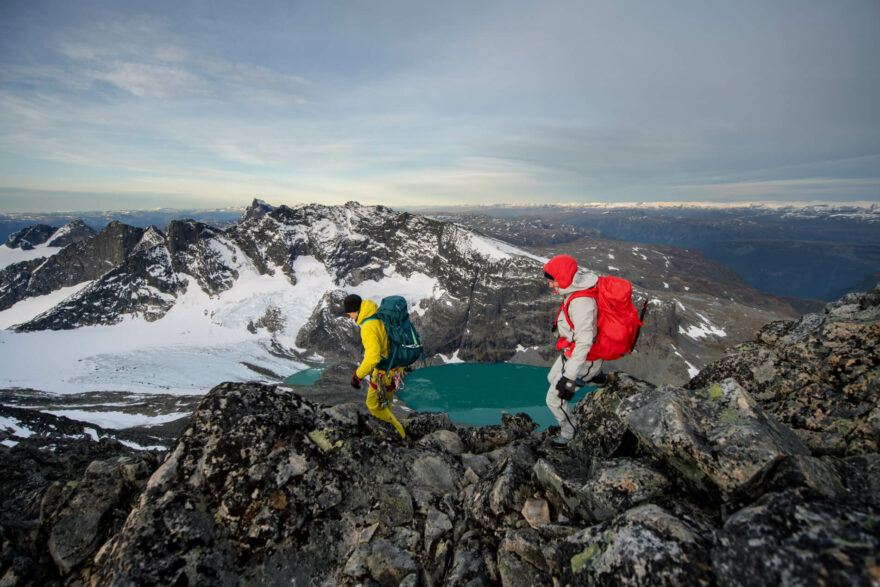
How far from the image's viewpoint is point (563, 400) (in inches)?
339

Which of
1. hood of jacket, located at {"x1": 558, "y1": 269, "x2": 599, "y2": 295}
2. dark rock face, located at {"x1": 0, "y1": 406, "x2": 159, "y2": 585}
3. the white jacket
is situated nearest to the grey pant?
the white jacket

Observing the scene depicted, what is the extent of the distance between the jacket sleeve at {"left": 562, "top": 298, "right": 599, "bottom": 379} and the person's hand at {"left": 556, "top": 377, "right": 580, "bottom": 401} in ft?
0.59

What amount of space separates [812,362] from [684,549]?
24.1 ft

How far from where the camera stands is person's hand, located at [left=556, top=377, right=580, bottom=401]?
8133 mm

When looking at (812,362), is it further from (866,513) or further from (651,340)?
(651,340)

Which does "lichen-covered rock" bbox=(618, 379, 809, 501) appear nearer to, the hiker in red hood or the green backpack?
the hiker in red hood

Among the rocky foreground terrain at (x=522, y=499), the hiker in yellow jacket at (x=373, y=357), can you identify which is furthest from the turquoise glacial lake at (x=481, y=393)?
the rocky foreground terrain at (x=522, y=499)

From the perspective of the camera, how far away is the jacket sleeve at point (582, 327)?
25.7ft

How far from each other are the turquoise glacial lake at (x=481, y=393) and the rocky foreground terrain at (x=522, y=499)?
122 m

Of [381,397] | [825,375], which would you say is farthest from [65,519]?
[825,375]

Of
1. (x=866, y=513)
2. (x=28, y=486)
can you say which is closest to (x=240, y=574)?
(x=866, y=513)

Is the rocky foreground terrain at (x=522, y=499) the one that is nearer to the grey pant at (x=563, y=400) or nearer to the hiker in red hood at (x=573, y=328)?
the grey pant at (x=563, y=400)

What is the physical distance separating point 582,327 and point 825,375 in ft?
17.1

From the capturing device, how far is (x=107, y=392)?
118m
